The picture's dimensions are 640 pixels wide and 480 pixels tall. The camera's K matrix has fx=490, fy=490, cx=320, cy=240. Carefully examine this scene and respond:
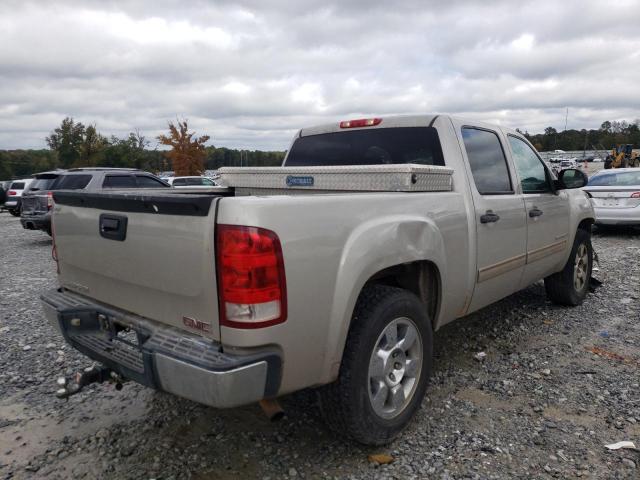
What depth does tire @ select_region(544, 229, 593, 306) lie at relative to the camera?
17.0ft

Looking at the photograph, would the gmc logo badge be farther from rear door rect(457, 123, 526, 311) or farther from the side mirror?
the side mirror

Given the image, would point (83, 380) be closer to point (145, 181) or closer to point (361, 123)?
point (361, 123)

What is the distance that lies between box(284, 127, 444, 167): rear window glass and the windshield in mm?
9007

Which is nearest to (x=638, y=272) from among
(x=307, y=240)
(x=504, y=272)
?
(x=504, y=272)

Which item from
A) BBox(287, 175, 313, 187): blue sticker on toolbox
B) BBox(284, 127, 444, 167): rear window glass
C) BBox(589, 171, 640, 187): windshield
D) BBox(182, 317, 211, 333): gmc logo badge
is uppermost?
BBox(284, 127, 444, 167): rear window glass

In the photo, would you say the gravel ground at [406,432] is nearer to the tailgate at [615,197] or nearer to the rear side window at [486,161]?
the rear side window at [486,161]

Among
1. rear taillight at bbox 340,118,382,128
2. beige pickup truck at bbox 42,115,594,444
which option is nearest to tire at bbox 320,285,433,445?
beige pickup truck at bbox 42,115,594,444

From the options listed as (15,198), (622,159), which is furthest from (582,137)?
(15,198)

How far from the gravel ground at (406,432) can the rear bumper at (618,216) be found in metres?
6.40

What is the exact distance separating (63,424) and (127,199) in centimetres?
168

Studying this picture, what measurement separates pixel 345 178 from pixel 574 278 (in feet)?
11.0

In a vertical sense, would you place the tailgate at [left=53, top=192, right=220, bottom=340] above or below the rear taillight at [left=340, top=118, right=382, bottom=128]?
below

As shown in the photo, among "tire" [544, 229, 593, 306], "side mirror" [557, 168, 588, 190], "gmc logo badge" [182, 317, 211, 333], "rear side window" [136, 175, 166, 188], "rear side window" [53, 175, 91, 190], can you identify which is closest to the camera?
"gmc logo badge" [182, 317, 211, 333]

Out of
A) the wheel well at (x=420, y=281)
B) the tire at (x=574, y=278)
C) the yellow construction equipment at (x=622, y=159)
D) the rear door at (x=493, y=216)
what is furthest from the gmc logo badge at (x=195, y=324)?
the yellow construction equipment at (x=622, y=159)
